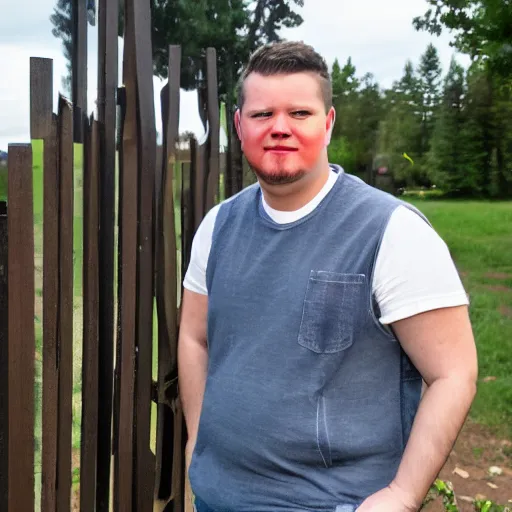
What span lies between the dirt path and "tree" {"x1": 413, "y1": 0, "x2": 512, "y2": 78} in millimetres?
4018

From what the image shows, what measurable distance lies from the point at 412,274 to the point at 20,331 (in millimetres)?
1037

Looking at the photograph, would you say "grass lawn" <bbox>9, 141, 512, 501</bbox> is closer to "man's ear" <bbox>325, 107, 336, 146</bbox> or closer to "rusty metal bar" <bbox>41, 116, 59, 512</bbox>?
"rusty metal bar" <bbox>41, 116, 59, 512</bbox>

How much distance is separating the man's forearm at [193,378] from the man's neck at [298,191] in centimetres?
49

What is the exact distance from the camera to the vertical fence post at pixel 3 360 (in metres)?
1.86

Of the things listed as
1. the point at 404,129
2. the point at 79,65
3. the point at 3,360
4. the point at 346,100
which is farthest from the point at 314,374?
the point at 404,129

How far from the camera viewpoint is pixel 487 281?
915 cm

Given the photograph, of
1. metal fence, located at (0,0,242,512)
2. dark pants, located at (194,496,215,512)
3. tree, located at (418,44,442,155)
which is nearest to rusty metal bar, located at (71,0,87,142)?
metal fence, located at (0,0,242,512)

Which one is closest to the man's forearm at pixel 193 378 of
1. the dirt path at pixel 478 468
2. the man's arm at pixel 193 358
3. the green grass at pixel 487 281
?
the man's arm at pixel 193 358

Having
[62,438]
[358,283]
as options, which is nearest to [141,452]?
[62,438]

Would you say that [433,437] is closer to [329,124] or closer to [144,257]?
[329,124]

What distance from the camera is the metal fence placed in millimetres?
1827

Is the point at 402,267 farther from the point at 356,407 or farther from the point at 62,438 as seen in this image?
the point at 62,438

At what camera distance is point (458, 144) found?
1980 cm

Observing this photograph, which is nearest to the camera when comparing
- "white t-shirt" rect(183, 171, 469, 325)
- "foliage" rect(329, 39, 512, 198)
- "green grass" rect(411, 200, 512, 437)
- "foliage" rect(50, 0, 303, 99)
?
"white t-shirt" rect(183, 171, 469, 325)
